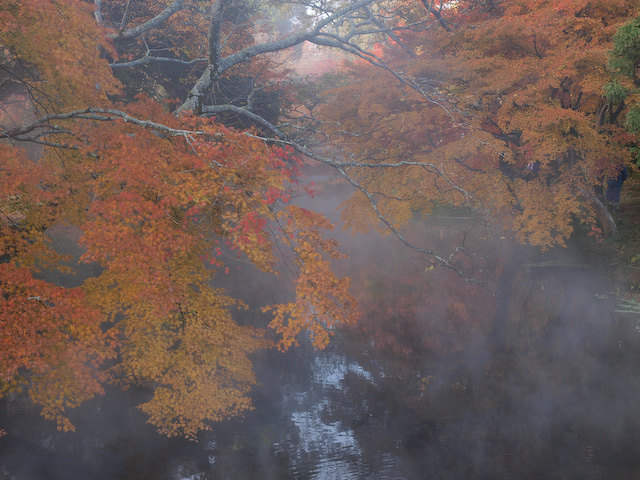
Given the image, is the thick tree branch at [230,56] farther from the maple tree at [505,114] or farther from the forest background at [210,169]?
the maple tree at [505,114]

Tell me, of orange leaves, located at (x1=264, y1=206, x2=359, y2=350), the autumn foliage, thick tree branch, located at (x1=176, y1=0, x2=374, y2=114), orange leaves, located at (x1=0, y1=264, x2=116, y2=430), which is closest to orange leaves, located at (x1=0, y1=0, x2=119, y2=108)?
the autumn foliage

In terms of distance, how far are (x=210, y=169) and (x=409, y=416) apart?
757 cm

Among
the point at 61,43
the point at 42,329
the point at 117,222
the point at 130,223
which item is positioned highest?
the point at 61,43

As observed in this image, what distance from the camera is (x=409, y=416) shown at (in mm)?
11242

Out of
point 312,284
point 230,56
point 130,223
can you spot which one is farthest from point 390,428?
point 230,56

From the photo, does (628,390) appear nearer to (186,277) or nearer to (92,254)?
Answer: (186,277)

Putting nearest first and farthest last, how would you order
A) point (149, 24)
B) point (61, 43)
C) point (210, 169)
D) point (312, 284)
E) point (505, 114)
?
point (210, 169)
point (61, 43)
point (312, 284)
point (149, 24)
point (505, 114)

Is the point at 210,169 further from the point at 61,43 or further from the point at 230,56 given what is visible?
the point at 61,43

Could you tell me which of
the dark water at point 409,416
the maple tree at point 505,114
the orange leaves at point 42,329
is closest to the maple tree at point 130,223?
the orange leaves at point 42,329

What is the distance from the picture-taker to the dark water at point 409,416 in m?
9.38

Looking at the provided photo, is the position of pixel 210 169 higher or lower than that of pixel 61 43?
lower

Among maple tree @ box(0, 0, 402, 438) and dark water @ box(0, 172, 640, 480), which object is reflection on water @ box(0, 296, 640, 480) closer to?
dark water @ box(0, 172, 640, 480)

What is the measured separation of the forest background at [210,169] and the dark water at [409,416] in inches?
29.6

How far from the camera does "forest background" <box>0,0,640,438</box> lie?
8391 mm
